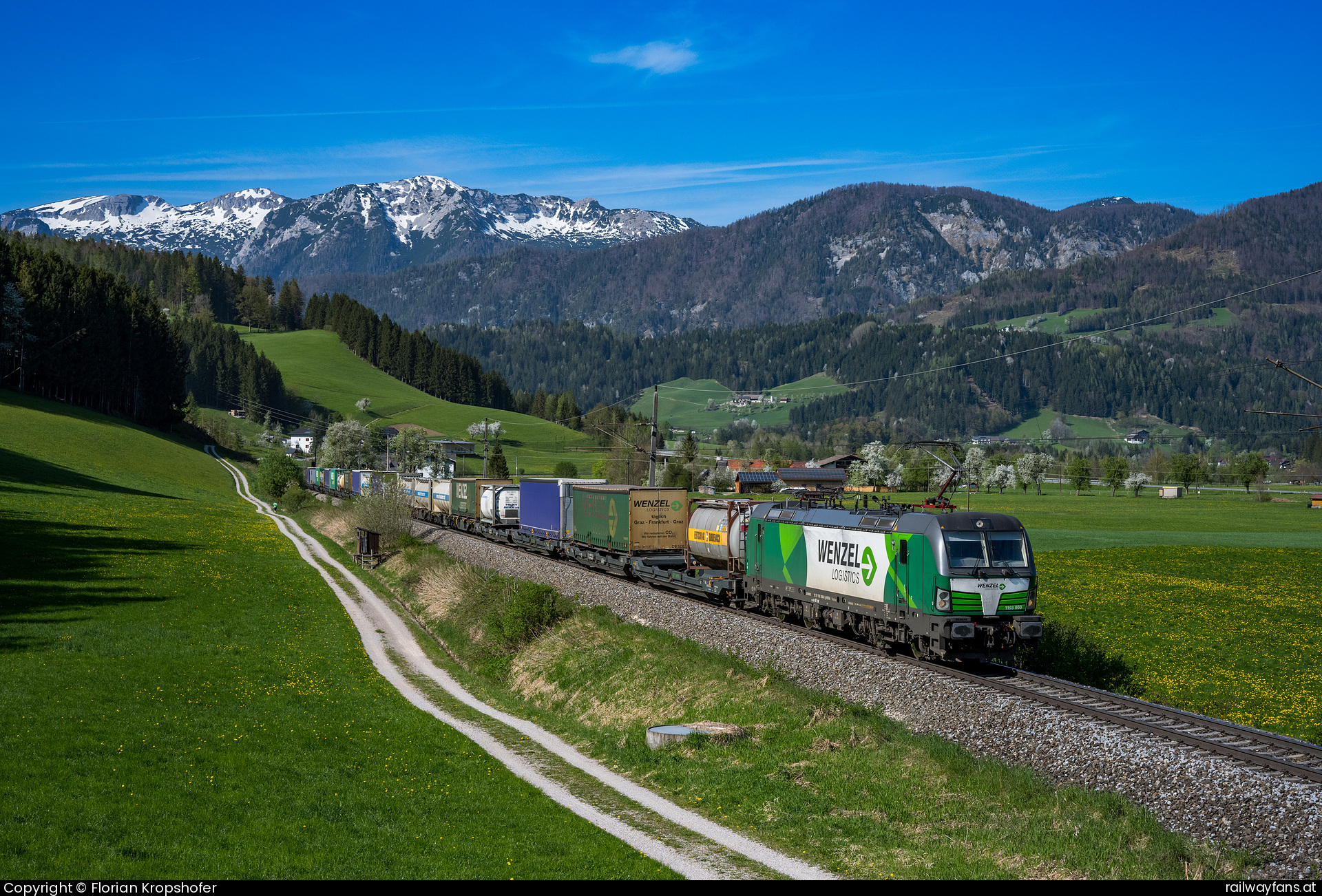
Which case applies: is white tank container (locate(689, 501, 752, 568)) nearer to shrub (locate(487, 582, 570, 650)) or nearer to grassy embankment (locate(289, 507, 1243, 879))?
grassy embankment (locate(289, 507, 1243, 879))

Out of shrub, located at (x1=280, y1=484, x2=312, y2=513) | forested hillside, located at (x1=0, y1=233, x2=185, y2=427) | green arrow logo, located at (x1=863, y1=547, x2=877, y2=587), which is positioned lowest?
shrub, located at (x1=280, y1=484, x2=312, y2=513)

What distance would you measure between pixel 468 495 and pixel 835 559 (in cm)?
Answer: 5031

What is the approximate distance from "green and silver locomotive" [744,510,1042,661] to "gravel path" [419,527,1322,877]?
4.55 feet

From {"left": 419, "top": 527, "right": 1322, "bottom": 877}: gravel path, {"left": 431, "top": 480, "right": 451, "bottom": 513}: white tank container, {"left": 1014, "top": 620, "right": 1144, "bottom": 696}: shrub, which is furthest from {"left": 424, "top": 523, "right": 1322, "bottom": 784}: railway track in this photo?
{"left": 431, "top": 480, "right": 451, "bottom": 513}: white tank container

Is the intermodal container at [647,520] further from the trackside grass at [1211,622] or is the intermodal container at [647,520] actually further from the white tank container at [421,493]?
the white tank container at [421,493]

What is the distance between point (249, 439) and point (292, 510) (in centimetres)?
9842

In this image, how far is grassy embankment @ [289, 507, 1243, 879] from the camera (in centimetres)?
1488

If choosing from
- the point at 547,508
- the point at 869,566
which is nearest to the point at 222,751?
the point at 869,566

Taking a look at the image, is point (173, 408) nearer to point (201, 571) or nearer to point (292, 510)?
point (292, 510)

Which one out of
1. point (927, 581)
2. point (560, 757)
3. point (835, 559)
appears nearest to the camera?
point (560, 757)

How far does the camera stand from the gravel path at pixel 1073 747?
47.2 feet

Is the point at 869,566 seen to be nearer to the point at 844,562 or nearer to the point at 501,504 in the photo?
the point at 844,562

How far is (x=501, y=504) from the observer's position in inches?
2594

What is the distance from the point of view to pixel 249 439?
189 metres
